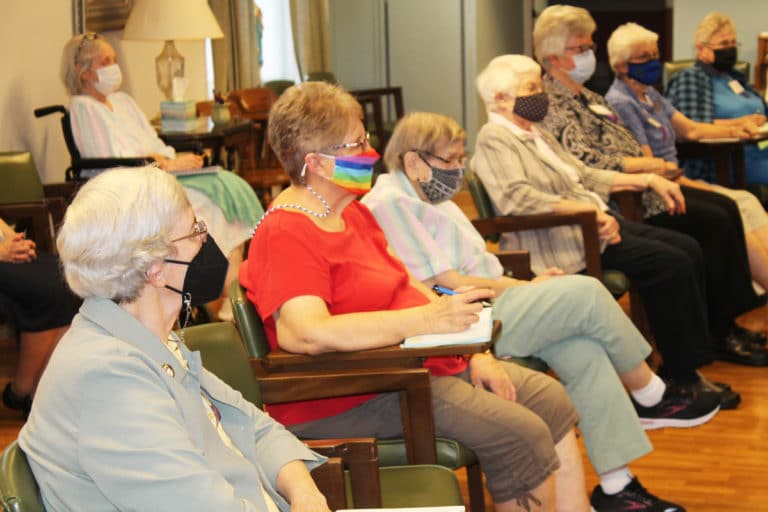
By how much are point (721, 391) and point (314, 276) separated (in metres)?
1.97

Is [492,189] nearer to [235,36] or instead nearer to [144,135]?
[144,135]

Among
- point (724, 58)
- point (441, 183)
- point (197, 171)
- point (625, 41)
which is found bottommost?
point (197, 171)

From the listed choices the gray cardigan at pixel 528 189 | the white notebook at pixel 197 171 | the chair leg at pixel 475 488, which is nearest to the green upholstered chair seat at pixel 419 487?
the chair leg at pixel 475 488

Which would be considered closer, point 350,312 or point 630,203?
point 350,312

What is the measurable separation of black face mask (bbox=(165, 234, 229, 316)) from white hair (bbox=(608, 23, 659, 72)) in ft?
10.4

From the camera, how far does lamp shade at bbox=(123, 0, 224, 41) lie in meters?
5.05

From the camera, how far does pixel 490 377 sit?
257 centimetres

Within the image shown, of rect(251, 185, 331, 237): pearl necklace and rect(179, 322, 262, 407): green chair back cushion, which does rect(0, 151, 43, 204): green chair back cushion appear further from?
rect(179, 322, 262, 407): green chair back cushion

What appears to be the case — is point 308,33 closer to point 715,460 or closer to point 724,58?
point 724,58

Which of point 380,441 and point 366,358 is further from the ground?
point 366,358

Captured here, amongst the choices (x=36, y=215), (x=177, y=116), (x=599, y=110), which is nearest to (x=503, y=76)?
(x=599, y=110)

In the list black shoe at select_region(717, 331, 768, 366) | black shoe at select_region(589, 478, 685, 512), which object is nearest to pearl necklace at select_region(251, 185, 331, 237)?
black shoe at select_region(589, 478, 685, 512)

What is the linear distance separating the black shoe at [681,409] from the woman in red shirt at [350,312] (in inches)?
40.9

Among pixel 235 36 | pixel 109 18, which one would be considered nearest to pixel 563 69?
pixel 109 18
